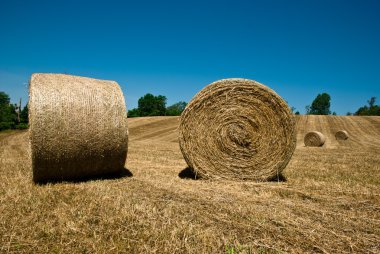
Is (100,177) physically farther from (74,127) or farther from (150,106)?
(150,106)

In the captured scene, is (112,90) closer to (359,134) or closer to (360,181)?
(360,181)

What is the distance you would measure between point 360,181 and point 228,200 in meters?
3.28

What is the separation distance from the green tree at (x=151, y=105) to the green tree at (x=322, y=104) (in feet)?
191

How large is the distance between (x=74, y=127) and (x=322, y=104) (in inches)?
4398

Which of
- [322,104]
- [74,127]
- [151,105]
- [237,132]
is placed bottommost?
[237,132]

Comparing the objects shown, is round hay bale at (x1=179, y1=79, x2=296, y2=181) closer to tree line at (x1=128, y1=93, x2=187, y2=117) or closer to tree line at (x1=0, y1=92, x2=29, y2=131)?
tree line at (x1=0, y1=92, x2=29, y2=131)

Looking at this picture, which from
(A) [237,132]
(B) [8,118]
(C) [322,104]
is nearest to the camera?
(A) [237,132]

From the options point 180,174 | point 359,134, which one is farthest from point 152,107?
point 180,174

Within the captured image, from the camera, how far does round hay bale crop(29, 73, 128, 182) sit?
525 centimetres

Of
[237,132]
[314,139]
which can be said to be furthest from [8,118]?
[237,132]

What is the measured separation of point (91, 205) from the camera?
4.00 m

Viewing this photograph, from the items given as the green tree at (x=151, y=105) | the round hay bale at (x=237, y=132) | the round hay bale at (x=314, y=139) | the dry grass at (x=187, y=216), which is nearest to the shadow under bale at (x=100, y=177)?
the dry grass at (x=187, y=216)

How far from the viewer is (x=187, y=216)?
3.73 m

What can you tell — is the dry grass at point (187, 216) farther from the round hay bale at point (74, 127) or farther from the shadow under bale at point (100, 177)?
the round hay bale at point (74, 127)
